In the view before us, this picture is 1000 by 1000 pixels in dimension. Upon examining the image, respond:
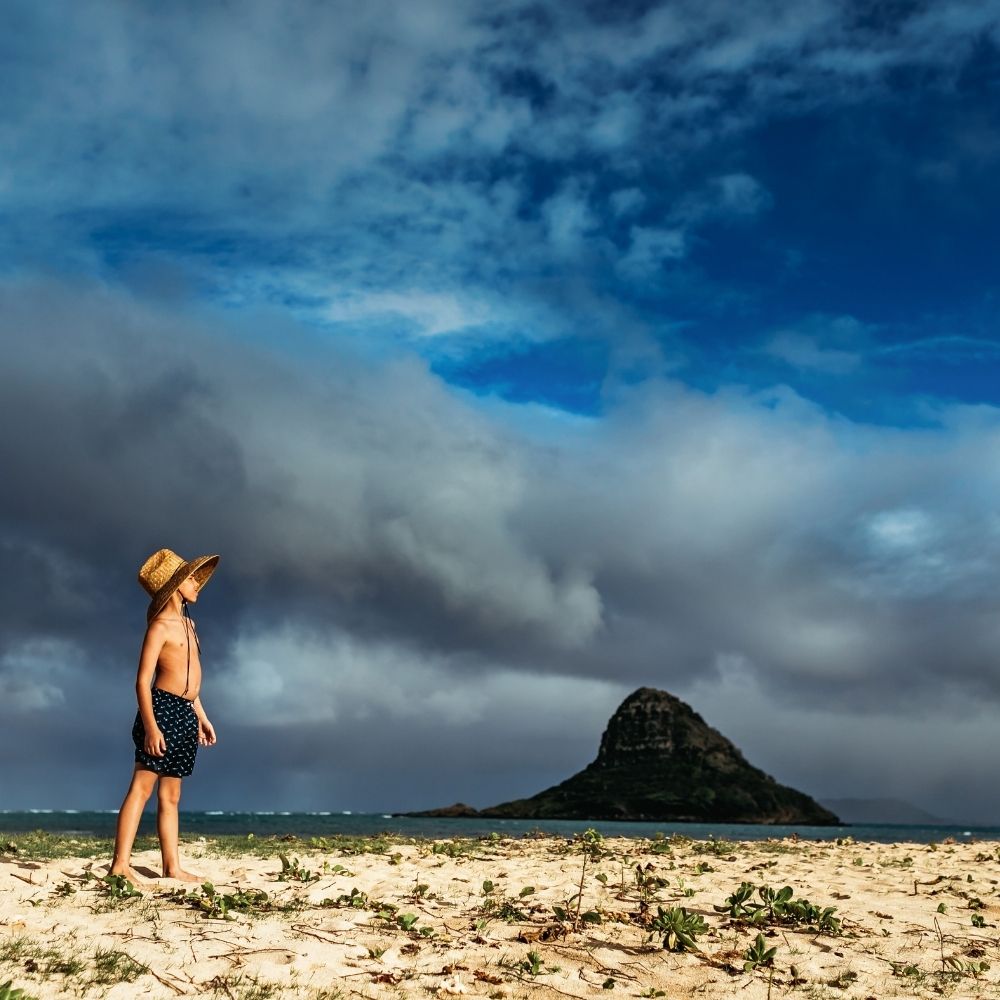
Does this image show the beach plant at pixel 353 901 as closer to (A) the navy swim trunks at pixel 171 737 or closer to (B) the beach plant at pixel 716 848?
(A) the navy swim trunks at pixel 171 737

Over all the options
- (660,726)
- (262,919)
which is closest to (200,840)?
(262,919)

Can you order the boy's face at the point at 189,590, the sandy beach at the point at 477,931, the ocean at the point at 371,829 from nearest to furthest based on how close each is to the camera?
1. the sandy beach at the point at 477,931
2. the boy's face at the point at 189,590
3. the ocean at the point at 371,829

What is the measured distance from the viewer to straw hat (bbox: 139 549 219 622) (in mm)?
9477

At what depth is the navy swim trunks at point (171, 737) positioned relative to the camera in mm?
8984

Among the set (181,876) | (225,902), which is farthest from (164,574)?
(225,902)

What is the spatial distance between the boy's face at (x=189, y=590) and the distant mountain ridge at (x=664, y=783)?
12657 cm

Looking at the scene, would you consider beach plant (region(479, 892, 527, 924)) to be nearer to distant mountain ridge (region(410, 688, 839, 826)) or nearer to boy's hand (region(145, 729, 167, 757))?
boy's hand (region(145, 729, 167, 757))

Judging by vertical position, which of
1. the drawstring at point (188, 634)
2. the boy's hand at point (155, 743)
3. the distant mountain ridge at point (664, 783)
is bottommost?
the distant mountain ridge at point (664, 783)

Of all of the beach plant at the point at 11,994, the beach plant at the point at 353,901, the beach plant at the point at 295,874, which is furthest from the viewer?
the beach plant at the point at 295,874

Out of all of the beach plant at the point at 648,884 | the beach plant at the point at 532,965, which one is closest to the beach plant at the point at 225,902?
the beach plant at the point at 532,965

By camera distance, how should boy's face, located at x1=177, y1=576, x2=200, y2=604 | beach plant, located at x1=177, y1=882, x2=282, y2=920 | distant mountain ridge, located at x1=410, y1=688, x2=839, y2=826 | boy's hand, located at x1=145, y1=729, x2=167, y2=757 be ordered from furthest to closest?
1. distant mountain ridge, located at x1=410, y1=688, x2=839, y2=826
2. boy's face, located at x1=177, y1=576, x2=200, y2=604
3. boy's hand, located at x1=145, y1=729, x2=167, y2=757
4. beach plant, located at x1=177, y1=882, x2=282, y2=920

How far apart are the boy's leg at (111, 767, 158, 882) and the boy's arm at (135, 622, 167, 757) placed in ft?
0.96

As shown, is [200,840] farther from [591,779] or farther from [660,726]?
[660,726]

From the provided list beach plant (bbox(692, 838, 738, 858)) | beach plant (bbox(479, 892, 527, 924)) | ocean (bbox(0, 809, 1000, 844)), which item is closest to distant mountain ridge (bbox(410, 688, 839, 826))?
ocean (bbox(0, 809, 1000, 844))
